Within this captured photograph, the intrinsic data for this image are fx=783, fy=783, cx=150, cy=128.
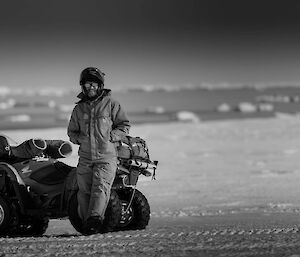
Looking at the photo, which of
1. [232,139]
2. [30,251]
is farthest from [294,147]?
[30,251]

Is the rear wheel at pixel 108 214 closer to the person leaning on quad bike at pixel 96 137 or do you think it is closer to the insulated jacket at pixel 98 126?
the person leaning on quad bike at pixel 96 137

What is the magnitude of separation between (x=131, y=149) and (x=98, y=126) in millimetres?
523

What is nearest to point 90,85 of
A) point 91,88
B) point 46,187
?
point 91,88

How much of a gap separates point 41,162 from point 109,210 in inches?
37.4

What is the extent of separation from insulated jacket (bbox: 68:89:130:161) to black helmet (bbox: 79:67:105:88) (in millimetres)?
133

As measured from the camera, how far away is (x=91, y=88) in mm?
7199

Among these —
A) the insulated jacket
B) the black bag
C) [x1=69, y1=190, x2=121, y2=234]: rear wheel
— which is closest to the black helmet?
the insulated jacket

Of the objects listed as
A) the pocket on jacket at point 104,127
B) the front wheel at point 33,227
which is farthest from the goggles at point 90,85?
the front wheel at point 33,227

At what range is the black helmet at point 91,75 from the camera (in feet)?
23.5

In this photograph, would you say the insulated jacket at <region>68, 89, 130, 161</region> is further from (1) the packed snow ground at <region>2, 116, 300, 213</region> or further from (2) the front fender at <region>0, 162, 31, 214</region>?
(1) the packed snow ground at <region>2, 116, 300, 213</region>

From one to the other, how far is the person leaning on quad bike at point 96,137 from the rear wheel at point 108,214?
0.35ft

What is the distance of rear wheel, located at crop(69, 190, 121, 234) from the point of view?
7.40 metres

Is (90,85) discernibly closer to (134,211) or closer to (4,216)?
(134,211)

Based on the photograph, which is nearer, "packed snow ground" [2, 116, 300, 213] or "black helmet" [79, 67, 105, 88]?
"black helmet" [79, 67, 105, 88]
